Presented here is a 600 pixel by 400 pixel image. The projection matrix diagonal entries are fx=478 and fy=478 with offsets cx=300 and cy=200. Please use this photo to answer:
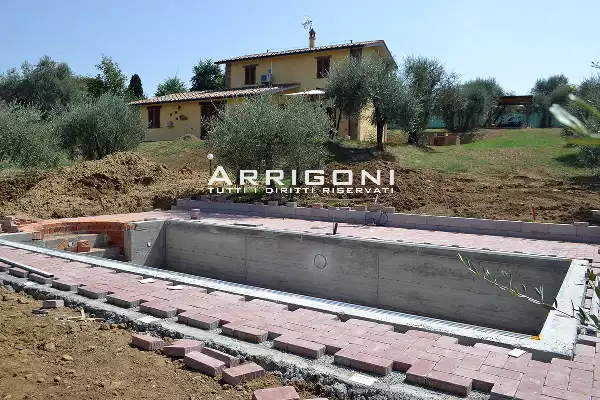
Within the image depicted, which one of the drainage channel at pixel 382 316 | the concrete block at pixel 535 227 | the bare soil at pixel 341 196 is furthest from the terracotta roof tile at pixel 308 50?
the drainage channel at pixel 382 316

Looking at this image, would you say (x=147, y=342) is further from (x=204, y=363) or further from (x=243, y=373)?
(x=243, y=373)

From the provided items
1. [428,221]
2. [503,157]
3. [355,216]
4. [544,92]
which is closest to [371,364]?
[428,221]

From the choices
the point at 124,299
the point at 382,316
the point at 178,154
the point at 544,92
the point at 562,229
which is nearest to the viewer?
the point at 382,316

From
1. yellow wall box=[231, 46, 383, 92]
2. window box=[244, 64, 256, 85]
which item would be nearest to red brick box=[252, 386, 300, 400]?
yellow wall box=[231, 46, 383, 92]

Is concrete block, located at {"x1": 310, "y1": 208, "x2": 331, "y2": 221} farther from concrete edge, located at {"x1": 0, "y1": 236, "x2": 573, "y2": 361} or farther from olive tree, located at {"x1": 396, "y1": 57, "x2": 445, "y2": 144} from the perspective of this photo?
olive tree, located at {"x1": 396, "y1": 57, "x2": 445, "y2": 144}

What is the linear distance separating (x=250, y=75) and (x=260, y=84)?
1.29m

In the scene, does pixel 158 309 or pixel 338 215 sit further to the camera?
pixel 338 215

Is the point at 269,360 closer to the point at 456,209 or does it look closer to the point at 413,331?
the point at 413,331

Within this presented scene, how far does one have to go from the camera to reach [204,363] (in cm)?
360

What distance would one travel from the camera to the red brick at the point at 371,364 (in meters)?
3.48

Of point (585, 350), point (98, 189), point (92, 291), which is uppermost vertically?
point (98, 189)

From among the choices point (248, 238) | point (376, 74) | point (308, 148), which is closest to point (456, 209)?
point (308, 148)

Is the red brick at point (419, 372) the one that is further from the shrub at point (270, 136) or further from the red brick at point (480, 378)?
the shrub at point (270, 136)

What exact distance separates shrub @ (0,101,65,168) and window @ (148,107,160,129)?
475 inches
